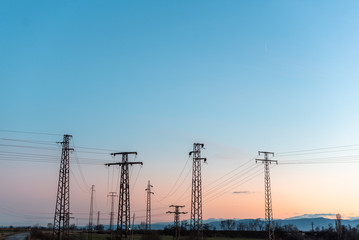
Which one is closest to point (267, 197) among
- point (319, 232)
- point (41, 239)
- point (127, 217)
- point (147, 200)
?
point (127, 217)

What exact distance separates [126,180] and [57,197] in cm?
1238

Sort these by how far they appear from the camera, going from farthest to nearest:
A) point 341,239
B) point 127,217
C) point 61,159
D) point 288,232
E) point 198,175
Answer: point 288,232, point 341,239, point 198,175, point 61,159, point 127,217

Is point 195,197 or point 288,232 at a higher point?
point 195,197

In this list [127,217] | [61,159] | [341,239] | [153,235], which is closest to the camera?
[127,217]

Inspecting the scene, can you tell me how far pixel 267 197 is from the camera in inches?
2958

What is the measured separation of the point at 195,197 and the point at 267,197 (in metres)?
14.4

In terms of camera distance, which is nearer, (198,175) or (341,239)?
(198,175)

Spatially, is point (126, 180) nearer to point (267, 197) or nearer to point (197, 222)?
Result: point (197, 222)

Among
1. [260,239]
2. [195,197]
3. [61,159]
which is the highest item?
[61,159]

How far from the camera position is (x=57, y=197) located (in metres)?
64.8

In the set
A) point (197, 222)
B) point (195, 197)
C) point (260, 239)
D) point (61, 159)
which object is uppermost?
point (61, 159)

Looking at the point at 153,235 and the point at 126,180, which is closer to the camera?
the point at 126,180

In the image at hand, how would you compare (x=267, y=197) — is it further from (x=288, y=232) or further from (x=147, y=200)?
(x=288, y=232)

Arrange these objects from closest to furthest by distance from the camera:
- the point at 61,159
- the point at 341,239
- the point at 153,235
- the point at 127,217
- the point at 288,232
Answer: the point at 127,217 → the point at 61,159 → the point at 153,235 → the point at 341,239 → the point at 288,232
